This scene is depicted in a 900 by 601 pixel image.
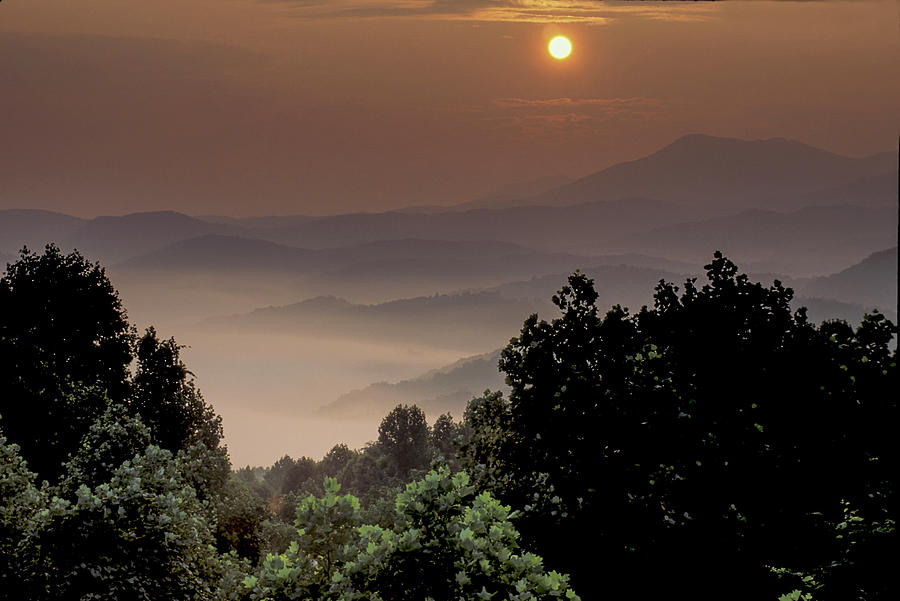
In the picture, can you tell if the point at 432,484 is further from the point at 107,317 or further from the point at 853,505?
the point at 107,317

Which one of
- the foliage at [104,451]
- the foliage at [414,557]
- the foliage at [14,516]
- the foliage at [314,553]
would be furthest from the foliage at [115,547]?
the foliage at [104,451]

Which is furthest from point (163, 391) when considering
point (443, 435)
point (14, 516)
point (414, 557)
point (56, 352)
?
point (443, 435)

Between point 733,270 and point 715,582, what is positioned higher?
point 733,270

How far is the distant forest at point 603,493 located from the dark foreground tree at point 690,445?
0.19 ft

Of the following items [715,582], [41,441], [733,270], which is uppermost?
[733,270]

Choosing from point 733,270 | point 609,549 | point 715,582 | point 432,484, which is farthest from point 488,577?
point 733,270

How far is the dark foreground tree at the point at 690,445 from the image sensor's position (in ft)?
77.7

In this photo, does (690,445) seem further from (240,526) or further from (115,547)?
(240,526)

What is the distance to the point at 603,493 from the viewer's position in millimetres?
24203

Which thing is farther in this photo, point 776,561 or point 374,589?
point 776,561

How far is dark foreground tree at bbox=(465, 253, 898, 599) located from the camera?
77.7 feet

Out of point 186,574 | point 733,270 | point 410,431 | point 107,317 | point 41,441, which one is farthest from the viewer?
point 410,431

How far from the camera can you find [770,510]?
24.4 metres

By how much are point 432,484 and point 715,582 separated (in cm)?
1138
